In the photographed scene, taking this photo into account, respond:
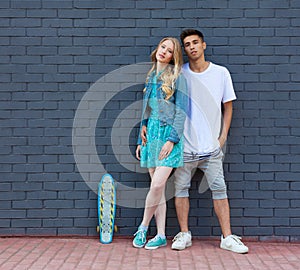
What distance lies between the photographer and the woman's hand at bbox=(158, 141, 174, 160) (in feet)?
18.0

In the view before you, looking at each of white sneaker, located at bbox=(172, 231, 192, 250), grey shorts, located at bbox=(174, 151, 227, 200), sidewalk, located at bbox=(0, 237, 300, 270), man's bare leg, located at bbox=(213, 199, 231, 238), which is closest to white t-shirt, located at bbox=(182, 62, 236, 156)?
grey shorts, located at bbox=(174, 151, 227, 200)

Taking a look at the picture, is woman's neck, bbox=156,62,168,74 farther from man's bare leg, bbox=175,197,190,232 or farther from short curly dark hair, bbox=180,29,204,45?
man's bare leg, bbox=175,197,190,232

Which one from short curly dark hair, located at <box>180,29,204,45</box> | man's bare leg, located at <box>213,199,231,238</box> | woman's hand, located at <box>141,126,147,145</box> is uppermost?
short curly dark hair, located at <box>180,29,204,45</box>

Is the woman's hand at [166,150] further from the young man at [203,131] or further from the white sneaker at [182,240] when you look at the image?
the white sneaker at [182,240]

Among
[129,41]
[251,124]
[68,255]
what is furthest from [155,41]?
[68,255]

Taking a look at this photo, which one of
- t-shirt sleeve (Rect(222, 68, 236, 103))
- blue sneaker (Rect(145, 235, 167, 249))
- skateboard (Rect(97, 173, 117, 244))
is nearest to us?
blue sneaker (Rect(145, 235, 167, 249))

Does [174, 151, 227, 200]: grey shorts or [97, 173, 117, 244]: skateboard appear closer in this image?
[174, 151, 227, 200]: grey shorts

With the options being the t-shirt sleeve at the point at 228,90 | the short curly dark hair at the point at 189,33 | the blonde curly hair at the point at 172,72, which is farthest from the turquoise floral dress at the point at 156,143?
the t-shirt sleeve at the point at 228,90

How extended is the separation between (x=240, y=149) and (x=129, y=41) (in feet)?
5.14

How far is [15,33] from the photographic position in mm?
5832

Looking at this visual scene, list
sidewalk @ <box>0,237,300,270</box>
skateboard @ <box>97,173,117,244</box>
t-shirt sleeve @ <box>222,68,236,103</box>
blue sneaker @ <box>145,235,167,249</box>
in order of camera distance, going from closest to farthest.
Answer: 1. sidewalk @ <box>0,237,300,270</box>
2. blue sneaker @ <box>145,235,167,249</box>
3. t-shirt sleeve @ <box>222,68,236,103</box>
4. skateboard @ <box>97,173,117,244</box>

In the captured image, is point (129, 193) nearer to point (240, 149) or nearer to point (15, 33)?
point (240, 149)

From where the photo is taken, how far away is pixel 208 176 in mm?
5633

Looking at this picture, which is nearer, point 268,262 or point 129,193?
point 268,262
